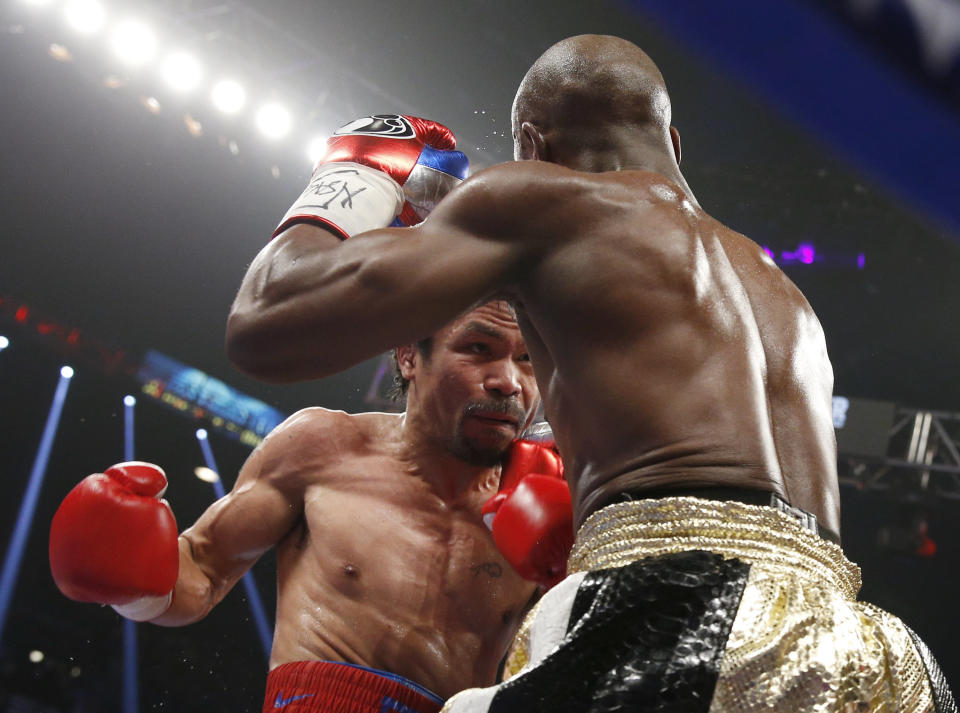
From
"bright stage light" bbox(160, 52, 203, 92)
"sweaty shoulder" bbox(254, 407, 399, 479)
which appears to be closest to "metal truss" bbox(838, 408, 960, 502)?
"sweaty shoulder" bbox(254, 407, 399, 479)

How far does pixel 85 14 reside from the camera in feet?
19.6

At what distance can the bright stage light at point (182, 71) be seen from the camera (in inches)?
243

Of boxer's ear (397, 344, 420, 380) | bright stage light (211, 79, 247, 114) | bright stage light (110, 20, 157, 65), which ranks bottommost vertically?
boxer's ear (397, 344, 420, 380)

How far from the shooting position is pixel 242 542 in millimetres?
2172

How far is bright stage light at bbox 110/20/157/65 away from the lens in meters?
6.03

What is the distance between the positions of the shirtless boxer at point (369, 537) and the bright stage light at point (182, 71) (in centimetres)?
466

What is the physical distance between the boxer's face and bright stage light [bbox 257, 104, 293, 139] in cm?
459

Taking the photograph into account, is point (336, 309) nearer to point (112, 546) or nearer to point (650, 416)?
point (650, 416)

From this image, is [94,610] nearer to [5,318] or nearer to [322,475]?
[5,318]

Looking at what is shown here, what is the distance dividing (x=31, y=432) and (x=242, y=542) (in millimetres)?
5540

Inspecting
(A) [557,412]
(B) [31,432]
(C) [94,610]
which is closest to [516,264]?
(A) [557,412]

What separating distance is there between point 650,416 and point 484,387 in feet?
3.46

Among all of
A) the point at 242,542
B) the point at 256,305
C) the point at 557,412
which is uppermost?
the point at 256,305

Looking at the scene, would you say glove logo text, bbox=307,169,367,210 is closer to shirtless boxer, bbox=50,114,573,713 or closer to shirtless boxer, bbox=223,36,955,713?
shirtless boxer, bbox=223,36,955,713
